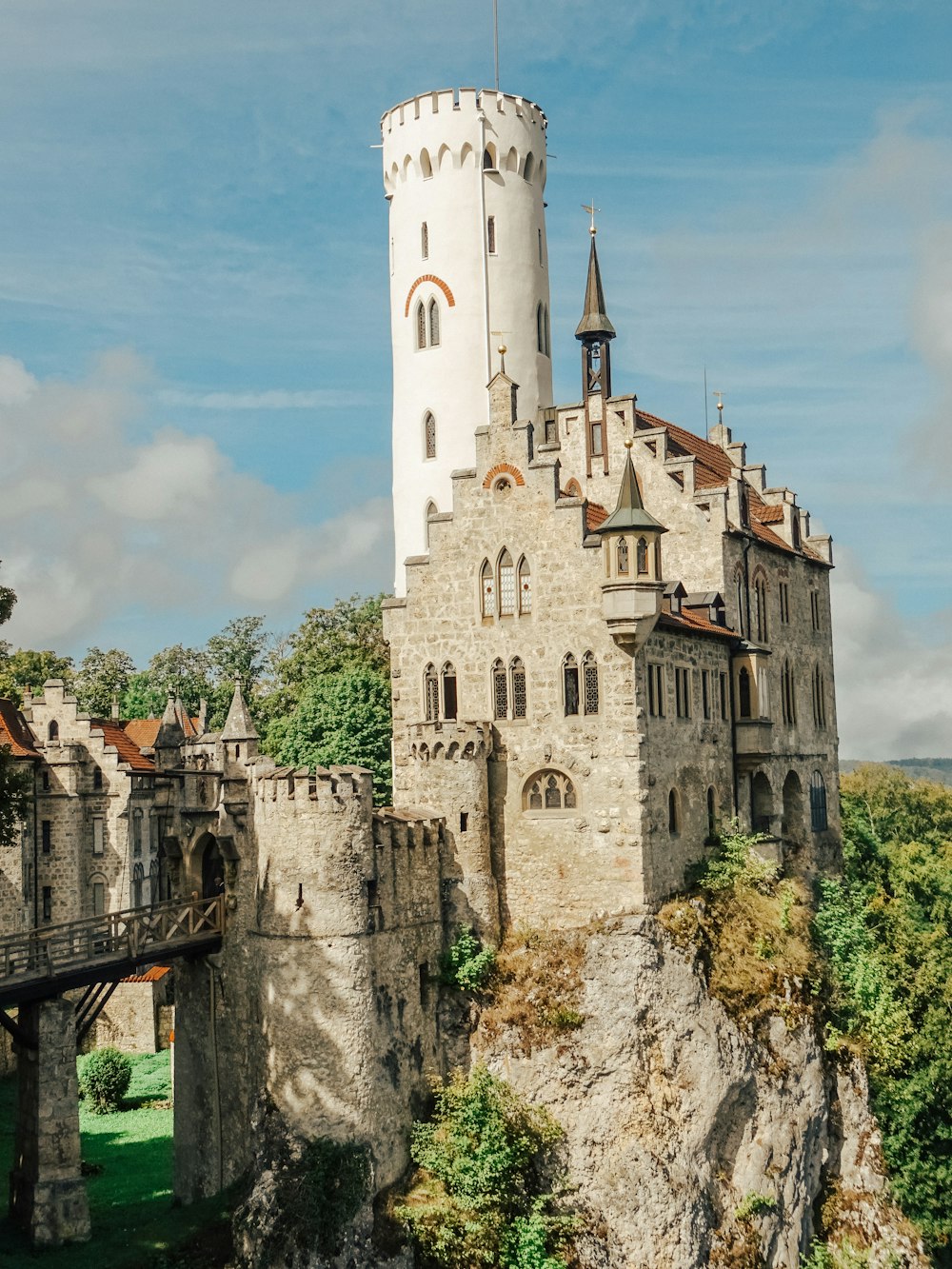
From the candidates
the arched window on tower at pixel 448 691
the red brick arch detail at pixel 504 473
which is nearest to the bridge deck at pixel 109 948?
the arched window on tower at pixel 448 691

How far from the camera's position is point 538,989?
39.7m

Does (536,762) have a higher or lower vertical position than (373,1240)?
higher

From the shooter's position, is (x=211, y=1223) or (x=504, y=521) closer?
(x=211, y=1223)

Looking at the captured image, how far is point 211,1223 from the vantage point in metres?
35.2

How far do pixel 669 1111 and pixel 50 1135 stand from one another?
16137mm

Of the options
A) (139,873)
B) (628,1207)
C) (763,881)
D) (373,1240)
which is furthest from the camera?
(139,873)

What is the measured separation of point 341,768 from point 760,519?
2378 centimetres

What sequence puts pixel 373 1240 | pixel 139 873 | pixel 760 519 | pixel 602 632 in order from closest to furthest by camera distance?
pixel 373 1240, pixel 602 632, pixel 760 519, pixel 139 873

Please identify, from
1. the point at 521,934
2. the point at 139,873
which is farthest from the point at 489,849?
the point at 139,873

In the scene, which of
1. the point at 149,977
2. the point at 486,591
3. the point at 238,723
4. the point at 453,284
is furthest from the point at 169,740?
the point at 486,591

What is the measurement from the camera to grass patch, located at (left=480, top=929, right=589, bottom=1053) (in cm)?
3916

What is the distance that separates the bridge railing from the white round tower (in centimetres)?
2000

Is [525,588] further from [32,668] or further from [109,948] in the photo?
[32,668]

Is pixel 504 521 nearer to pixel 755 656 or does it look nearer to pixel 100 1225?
pixel 755 656
